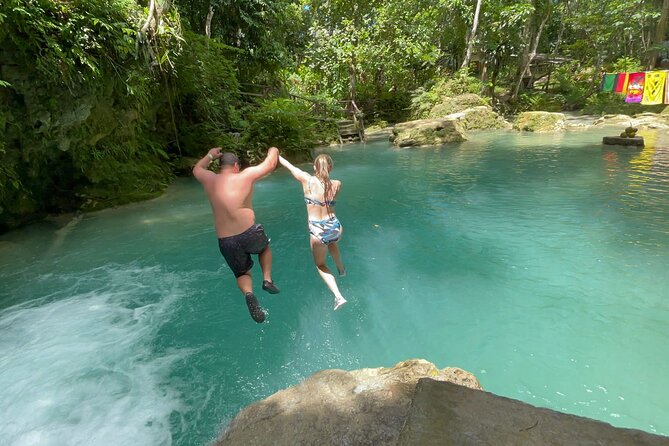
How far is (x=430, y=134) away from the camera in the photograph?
66.8ft

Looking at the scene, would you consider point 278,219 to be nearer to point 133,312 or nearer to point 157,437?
point 133,312

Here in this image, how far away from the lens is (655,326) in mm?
4359

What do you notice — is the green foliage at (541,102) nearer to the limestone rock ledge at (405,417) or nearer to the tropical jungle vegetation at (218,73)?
the tropical jungle vegetation at (218,73)

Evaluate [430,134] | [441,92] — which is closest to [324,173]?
[430,134]

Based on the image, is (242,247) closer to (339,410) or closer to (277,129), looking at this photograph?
(339,410)

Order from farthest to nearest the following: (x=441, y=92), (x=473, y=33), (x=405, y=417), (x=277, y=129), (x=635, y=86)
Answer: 1. (x=441, y=92)
2. (x=473, y=33)
3. (x=635, y=86)
4. (x=277, y=129)
5. (x=405, y=417)

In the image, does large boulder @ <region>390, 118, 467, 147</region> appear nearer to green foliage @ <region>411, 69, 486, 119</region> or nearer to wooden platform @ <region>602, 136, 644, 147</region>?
wooden platform @ <region>602, 136, 644, 147</region>

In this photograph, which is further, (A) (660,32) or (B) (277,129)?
(A) (660,32)

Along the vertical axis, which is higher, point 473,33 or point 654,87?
point 473,33

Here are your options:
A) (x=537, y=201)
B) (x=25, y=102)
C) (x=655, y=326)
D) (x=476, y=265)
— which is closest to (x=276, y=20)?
(x=25, y=102)

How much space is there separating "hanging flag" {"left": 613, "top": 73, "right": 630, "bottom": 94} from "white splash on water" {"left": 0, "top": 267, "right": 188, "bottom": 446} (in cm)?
2624

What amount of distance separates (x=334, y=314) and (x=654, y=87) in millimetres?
24964

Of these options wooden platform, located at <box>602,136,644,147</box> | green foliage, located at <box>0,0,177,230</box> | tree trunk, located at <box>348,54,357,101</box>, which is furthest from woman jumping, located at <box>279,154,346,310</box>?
tree trunk, located at <box>348,54,357,101</box>

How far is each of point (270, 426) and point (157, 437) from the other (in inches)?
52.8
